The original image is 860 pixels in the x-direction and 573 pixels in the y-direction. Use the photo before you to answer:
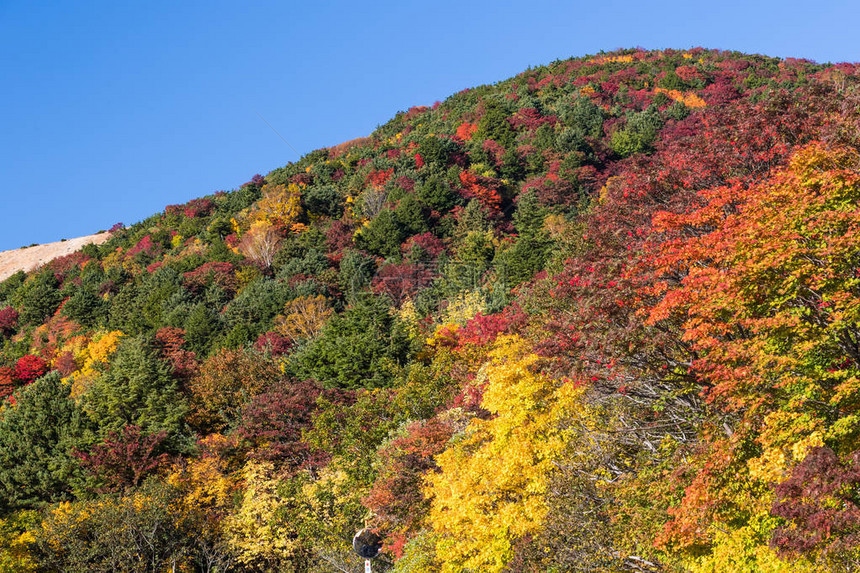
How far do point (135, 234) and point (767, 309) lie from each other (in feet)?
302

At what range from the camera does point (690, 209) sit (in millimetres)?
19406

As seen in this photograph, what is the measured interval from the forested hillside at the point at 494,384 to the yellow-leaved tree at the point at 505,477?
9 cm

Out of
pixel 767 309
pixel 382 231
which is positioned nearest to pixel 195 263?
pixel 382 231

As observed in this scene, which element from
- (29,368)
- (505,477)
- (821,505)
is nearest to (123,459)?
(505,477)

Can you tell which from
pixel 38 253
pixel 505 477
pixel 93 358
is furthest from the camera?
pixel 38 253

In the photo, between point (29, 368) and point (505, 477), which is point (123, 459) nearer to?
point (505, 477)

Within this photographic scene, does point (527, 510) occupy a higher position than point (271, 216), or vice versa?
point (271, 216)

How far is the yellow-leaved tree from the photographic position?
18.0m

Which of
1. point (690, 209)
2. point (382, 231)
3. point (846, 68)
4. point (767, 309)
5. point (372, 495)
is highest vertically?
point (846, 68)

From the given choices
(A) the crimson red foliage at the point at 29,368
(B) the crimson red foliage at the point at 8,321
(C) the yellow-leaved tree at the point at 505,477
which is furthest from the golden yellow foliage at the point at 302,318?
(B) the crimson red foliage at the point at 8,321

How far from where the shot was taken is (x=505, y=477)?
723 inches

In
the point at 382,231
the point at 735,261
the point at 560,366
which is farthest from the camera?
the point at 382,231

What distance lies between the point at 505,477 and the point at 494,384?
2.59 meters

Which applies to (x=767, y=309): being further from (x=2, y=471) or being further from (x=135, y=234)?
(x=135, y=234)
